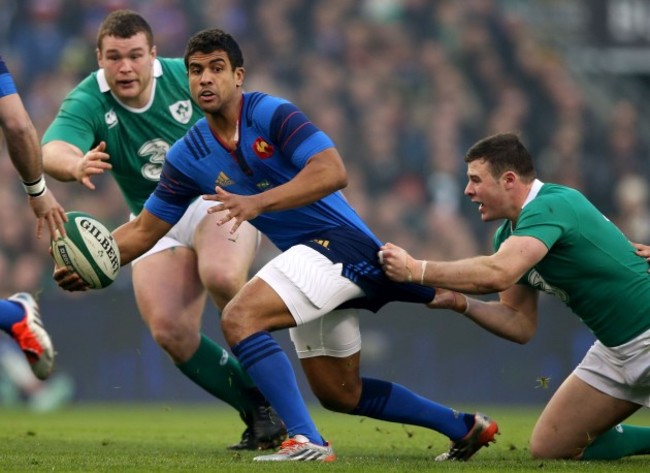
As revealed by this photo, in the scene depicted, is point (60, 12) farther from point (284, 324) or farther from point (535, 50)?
point (284, 324)

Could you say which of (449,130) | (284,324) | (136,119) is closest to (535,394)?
(449,130)

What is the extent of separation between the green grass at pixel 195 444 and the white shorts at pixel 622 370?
37 centimetres

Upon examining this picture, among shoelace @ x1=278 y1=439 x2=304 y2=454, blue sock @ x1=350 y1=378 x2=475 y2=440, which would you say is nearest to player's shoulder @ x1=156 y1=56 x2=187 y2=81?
blue sock @ x1=350 y1=378 x2=475 y2=440

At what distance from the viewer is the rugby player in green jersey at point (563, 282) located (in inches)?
245

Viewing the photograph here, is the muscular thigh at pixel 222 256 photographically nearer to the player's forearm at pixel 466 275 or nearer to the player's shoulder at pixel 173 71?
Answer: the player's shoulder at pixel 173 71

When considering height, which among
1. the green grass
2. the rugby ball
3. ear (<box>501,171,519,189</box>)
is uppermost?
ear (<box>501,171,519,189</box>)

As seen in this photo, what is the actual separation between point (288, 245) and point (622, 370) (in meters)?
1.91

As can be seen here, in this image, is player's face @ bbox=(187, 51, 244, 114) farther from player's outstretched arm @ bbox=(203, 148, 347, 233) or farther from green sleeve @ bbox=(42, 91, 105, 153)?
green sleeve @ bbox=(42, 91, 105, 153)

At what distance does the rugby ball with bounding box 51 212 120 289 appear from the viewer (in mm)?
6684

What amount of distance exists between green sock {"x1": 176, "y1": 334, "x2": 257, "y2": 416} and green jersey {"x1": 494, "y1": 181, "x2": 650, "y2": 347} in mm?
2043

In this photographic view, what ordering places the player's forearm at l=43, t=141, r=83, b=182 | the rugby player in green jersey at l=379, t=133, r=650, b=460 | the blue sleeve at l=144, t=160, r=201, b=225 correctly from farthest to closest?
1. the player's forearm at l=43, t=141, r=83, b=182
2. the blue sleeve at l=144, t=160, r=201, b=225
3. the rugby player in green jersey at l=379, t=133, r=650, b=460

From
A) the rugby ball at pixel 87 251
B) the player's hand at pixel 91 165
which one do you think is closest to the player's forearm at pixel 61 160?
the player's hand at pixel 91 165

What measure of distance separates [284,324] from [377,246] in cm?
72

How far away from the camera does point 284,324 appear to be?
6.34 metres
